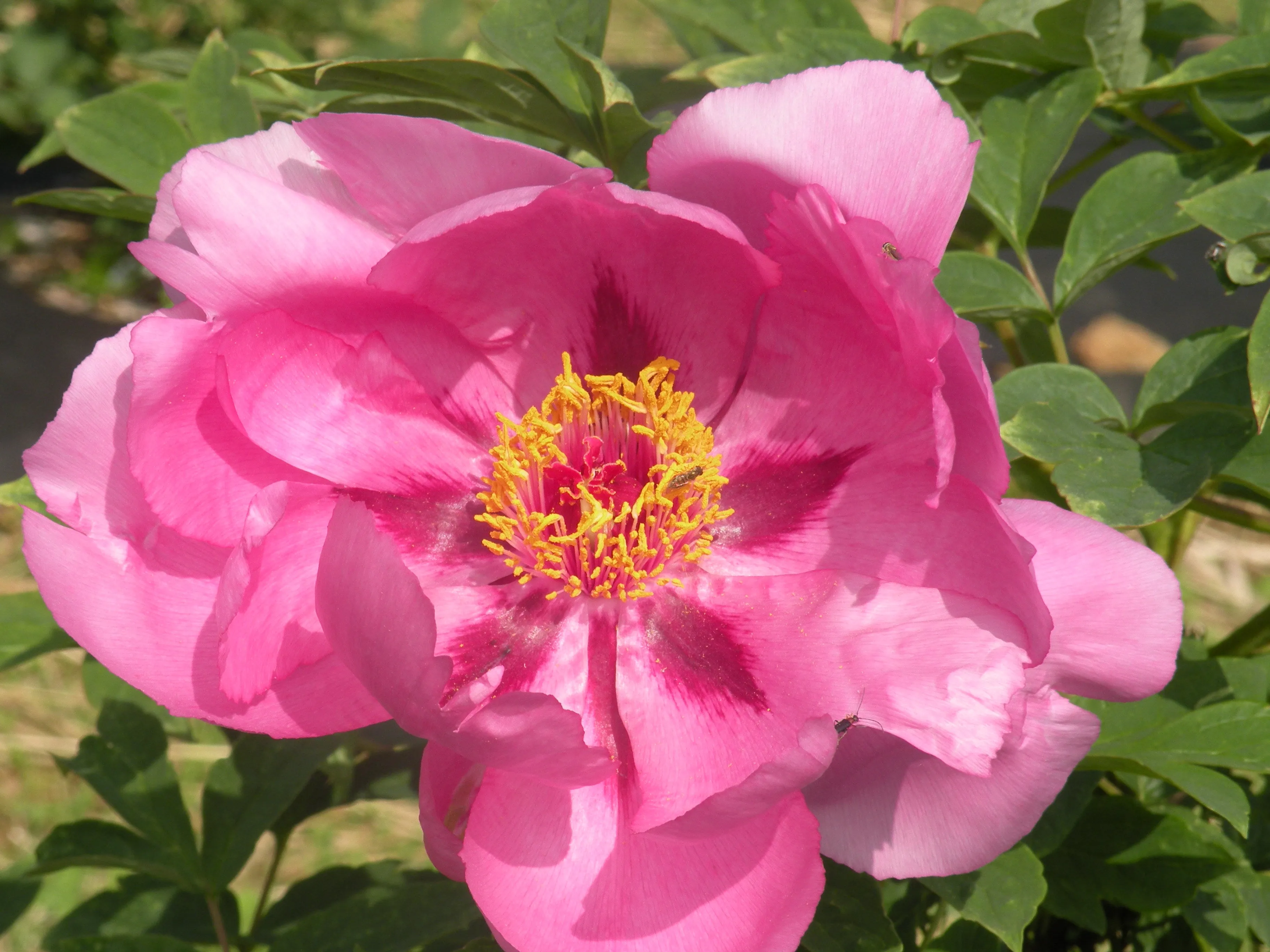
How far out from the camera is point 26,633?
1.29 meters

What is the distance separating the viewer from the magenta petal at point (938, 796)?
89cm

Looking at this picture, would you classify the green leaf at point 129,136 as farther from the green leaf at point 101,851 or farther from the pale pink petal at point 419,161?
the green leaf at point 101,851

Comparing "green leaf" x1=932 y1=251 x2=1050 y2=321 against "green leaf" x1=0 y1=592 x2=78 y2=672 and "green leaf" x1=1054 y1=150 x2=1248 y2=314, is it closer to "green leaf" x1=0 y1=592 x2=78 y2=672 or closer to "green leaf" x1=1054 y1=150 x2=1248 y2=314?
"green leaf" x1=1054 y1=150 x2=1248 y2=314

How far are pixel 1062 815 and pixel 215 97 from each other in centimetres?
108

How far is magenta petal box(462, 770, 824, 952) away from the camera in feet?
2.86

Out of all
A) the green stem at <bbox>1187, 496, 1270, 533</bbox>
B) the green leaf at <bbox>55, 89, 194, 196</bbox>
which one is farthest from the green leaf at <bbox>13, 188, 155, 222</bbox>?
the green stem at <bbox>1187, 496, 1270, 533</bbox>

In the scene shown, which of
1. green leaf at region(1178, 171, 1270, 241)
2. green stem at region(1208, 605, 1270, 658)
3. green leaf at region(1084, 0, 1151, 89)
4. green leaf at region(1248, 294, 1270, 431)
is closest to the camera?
green leaf at region(1248, 294, 1270, 431)

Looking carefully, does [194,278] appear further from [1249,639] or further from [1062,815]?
[1249,639]

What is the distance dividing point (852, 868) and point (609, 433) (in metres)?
0.46

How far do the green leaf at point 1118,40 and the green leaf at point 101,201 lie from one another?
91 cm

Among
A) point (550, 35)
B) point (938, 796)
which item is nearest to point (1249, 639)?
point (938, 796)

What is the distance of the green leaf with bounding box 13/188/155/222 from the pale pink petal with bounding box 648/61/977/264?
623mm

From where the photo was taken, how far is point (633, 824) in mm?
915

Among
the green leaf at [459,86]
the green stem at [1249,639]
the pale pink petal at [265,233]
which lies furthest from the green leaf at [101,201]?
the green stem at [1249,639]
